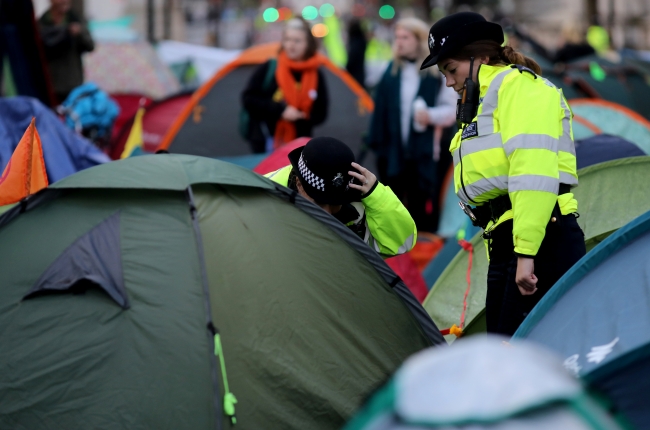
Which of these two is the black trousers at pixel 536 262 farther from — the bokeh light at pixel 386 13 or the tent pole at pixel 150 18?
the bokeh light at pixel 386 13

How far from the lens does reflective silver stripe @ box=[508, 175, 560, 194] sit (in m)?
3.33

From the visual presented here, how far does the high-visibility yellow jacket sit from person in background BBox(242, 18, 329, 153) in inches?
122

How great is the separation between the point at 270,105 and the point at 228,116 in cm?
208

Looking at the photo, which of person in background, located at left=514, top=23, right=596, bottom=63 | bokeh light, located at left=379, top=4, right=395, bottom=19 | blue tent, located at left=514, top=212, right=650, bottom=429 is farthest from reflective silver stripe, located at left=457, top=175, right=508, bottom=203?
bokeh light, located at left=379, top=4, right=395, bottom=19

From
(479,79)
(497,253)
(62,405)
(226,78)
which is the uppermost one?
(479,79)

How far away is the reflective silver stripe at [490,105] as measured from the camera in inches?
137

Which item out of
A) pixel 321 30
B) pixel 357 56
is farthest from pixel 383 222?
pixel 321 30

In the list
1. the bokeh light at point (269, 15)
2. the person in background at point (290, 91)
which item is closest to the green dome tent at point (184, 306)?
the person in background at point (290, 91)

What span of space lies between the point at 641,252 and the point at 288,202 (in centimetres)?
124

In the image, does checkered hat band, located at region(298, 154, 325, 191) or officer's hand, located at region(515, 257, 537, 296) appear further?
checkered hat band, located at region(298, 154, 325, 191)

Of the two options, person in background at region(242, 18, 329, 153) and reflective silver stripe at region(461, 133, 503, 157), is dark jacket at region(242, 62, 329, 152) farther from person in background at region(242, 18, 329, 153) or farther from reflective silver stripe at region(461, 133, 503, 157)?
reflective silver stripe at region(461, 133, 503, 157)

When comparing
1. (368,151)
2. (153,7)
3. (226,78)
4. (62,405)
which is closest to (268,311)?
(62,405)

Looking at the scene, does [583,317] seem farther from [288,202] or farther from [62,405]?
[62,405]

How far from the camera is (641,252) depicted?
325cm
